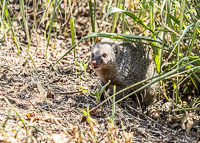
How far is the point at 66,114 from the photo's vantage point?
2.50 metres

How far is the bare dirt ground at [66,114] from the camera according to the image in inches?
81.7

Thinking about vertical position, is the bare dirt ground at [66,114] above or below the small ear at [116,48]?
below

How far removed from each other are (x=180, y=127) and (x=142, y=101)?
1.93 ft

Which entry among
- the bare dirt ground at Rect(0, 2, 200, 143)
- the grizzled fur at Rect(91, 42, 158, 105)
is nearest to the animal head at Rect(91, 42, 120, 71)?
the grizzled fur at Rect(91, 42, 158, 105)

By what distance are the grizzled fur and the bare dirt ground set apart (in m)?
0.23

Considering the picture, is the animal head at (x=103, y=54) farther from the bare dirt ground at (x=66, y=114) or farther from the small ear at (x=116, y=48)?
the bare dirt ground at (x=66, y=114)

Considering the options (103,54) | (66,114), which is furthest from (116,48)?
(66,114)

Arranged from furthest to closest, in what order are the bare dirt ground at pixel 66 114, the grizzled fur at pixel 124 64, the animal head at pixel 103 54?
1. the grizzled fur at pixel 124 64
2. the animal head at pixel 103 54
3. the bare dirt ground at pixel 66 114

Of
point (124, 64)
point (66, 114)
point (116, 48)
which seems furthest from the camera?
point (124, 64)

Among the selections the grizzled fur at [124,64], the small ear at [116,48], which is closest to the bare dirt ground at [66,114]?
the grizzled fur at [124,64]

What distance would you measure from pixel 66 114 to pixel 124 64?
1140 millimetres

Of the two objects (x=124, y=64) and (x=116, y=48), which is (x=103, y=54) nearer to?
(x=116, y=48)

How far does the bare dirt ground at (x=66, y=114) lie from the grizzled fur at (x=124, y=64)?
229 mm

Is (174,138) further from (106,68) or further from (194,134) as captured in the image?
(106,68)
